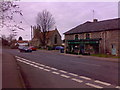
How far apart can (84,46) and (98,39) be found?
14.4ft

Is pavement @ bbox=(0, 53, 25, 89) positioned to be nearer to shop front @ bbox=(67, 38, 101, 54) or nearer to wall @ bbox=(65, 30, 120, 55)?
shop front @ bbox=(67, 38, 101, 54)

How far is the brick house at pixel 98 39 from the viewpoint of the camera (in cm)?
3158

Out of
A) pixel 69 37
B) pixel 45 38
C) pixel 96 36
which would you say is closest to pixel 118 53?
pixel 96 36

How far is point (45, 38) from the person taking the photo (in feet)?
206

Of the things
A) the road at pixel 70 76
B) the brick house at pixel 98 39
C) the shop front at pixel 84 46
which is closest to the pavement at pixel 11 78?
the road at pixel 70 76

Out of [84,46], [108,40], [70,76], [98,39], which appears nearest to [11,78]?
[70,76]

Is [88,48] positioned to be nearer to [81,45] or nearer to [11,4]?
[81,45]

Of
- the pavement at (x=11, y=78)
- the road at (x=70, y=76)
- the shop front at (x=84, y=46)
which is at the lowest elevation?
the road at (x=70, y=76)

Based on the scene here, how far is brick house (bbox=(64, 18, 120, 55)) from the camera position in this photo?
31578 millimetres

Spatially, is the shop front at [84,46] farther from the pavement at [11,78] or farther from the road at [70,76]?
the pavement at [11,78]

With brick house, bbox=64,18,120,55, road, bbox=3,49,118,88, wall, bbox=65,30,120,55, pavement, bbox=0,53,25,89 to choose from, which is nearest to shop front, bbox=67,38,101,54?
brick house, bbox=64,18,120,55

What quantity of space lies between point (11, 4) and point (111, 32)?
26.8m

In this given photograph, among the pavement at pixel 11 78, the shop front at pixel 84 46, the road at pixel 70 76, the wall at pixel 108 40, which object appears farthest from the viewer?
the shop front at pixel 84 46

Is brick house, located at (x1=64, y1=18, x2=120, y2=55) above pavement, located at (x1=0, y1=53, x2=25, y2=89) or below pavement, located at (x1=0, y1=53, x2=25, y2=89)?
above
